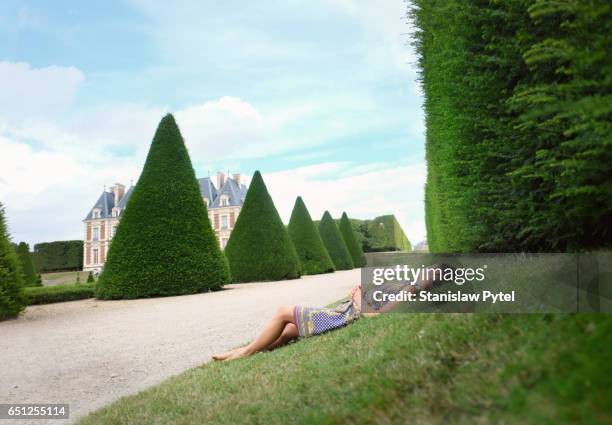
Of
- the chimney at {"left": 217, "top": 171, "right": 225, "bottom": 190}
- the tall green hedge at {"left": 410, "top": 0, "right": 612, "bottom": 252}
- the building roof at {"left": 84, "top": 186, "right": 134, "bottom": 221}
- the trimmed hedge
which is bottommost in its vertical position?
the trimmed hedge

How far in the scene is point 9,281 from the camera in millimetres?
9359

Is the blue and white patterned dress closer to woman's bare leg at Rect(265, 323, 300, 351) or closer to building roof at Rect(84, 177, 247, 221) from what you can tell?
woman's bare leg at Rect(265, 323, 300, 351)

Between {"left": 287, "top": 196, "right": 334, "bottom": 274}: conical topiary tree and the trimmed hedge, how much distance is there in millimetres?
10133

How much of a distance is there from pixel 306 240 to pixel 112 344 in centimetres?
1645

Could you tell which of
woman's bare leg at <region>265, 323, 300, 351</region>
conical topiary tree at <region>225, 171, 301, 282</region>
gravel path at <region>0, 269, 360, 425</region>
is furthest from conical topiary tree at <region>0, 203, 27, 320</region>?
conical topiary tree at <region>225, 171, 301, 282</region>

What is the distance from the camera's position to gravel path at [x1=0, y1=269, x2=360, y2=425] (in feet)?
14.8

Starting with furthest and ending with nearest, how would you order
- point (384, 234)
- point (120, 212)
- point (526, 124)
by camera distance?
1. point (120, 212)
2. point (384, 234)
3. point (526, 124)

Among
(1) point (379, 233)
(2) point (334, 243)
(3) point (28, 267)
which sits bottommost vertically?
(3) point (28, 267)

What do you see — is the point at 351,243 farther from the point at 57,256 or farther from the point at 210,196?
the point at 57,256

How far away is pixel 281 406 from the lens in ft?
8.75

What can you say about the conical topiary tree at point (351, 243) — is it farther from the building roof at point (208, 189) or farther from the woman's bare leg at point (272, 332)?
the woman's bare leg at point (272, 332)

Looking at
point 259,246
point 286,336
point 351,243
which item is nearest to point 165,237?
point 259,246

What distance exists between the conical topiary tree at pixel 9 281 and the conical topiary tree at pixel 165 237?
3104mm

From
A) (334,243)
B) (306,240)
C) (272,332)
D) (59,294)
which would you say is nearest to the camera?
(272,332)
